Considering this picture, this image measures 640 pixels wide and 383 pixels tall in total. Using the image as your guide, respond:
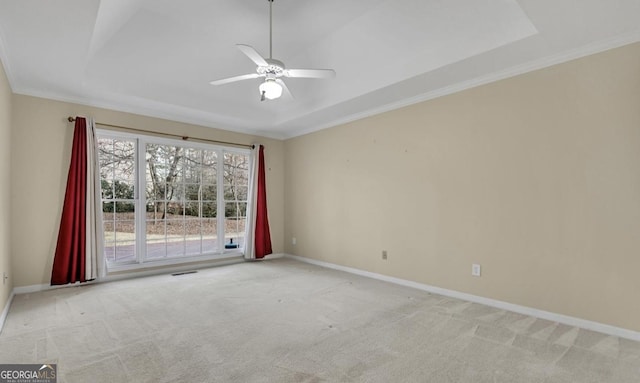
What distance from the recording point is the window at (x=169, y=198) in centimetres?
461

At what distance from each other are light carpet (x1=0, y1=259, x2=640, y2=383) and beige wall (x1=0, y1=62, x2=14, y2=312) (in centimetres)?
30

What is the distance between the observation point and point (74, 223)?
4098 mm

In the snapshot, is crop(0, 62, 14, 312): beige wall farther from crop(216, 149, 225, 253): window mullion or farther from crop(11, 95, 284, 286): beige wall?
crop(216, 149, 225, 253): window mullion

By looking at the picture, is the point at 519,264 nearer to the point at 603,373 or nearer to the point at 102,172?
the point at 603,373

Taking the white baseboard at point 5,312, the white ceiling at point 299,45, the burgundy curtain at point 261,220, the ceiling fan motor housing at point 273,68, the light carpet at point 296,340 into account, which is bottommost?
the light carpet at point 296,340

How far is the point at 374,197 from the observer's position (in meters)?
4.71

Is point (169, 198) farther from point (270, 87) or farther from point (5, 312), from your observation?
point (270, 87)

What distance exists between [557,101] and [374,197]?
2415 millimetres

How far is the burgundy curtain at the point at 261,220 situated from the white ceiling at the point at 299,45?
137 centimetres

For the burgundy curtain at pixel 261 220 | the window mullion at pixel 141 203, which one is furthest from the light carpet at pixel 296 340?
the burgundy curtain at pixel 261 220

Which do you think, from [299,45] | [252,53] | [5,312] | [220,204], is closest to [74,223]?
[5,312]

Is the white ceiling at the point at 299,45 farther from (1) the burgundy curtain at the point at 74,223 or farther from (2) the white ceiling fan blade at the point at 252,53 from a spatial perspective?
(2) the white ceiling fan blade at the point at 252,53

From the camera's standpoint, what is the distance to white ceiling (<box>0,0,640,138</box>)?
257cm

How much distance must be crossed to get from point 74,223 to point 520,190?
5.30 metres
